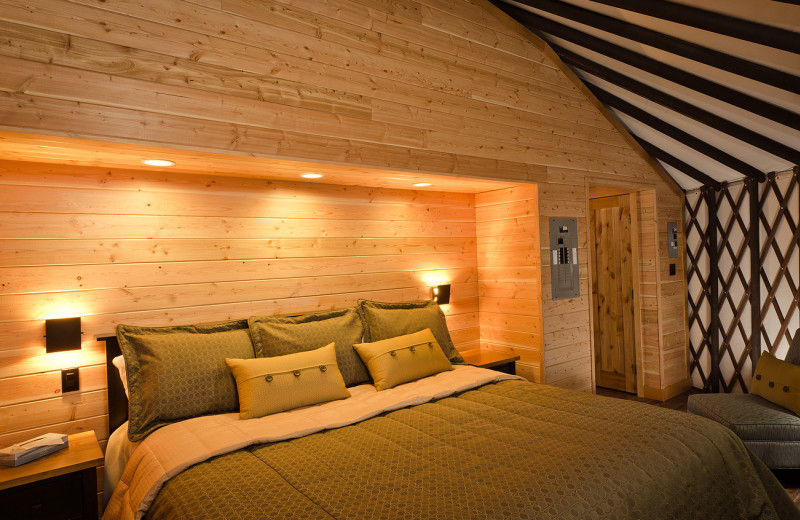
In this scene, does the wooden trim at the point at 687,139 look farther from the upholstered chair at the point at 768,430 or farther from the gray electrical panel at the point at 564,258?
the upholstered chair at the point at 768,430

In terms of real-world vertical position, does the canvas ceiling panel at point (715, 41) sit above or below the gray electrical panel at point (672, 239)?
above

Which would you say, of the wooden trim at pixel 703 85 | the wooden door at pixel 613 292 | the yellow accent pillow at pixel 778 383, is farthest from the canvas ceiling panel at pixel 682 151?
the yellow accent pillow at pixel 778 383

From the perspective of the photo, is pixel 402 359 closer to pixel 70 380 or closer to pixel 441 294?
pixel 441 294

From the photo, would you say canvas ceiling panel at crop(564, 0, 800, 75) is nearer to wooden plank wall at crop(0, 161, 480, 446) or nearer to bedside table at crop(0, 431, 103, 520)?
wooden plank wall at crop(0, 161, 480, 446)

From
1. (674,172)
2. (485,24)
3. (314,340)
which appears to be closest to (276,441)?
(314,340)

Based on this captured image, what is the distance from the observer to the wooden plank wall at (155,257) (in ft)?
7.98

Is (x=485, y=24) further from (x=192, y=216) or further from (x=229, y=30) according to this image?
(x=192, y=216)

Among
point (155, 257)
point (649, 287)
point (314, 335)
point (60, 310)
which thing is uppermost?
point (155, 257)

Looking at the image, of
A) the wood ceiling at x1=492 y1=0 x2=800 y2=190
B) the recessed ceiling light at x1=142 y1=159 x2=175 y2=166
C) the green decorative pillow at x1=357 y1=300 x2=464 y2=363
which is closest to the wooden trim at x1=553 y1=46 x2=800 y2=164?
the wood ceiling at x1=492 y1=0 x2=800 y2=190

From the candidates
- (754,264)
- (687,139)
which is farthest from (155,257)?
(754,264)

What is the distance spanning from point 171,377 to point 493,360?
2315mm

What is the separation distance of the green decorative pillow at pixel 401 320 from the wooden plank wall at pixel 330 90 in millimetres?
928

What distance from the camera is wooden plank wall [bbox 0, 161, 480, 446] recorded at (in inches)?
95.7

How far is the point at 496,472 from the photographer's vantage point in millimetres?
1732
